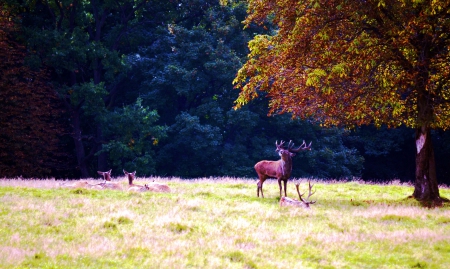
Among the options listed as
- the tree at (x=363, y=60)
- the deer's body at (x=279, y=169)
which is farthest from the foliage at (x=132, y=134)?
the tree at (x=363, y=60)

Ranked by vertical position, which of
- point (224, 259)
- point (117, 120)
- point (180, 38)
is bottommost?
point (224, 259)

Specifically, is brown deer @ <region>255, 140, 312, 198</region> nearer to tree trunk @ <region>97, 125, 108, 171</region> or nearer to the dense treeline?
the dense treeline

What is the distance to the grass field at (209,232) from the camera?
28.0 feet

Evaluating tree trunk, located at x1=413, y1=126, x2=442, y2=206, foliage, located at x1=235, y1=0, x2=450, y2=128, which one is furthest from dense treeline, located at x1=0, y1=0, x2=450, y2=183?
tree trunk, located at x1=413, y1=126, x2=442, y2=206

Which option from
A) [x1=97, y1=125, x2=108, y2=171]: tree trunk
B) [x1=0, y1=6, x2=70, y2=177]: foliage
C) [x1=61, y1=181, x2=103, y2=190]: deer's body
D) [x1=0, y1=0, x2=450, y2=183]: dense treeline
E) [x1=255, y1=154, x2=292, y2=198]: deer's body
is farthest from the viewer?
[x1=97, y1=125, x2=108, y2=171]: tree trunk

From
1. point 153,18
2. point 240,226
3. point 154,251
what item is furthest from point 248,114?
point 154,251

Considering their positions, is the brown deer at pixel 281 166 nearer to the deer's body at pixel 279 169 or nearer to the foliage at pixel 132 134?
the deer's body at pixel 279 169

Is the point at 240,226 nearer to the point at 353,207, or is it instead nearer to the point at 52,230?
the point at 52,230

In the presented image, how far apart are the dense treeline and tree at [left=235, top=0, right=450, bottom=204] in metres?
14.1

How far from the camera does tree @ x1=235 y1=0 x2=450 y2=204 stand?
1454 cm

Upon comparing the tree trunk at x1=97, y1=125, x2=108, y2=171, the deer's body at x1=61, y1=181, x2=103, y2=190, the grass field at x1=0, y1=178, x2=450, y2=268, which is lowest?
the grass field at x1=0, y1=178, x2=450, y2=268

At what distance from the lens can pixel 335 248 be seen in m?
9.59

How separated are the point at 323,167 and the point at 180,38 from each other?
1204 centimetres

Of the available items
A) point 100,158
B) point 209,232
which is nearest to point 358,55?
point 209,232
